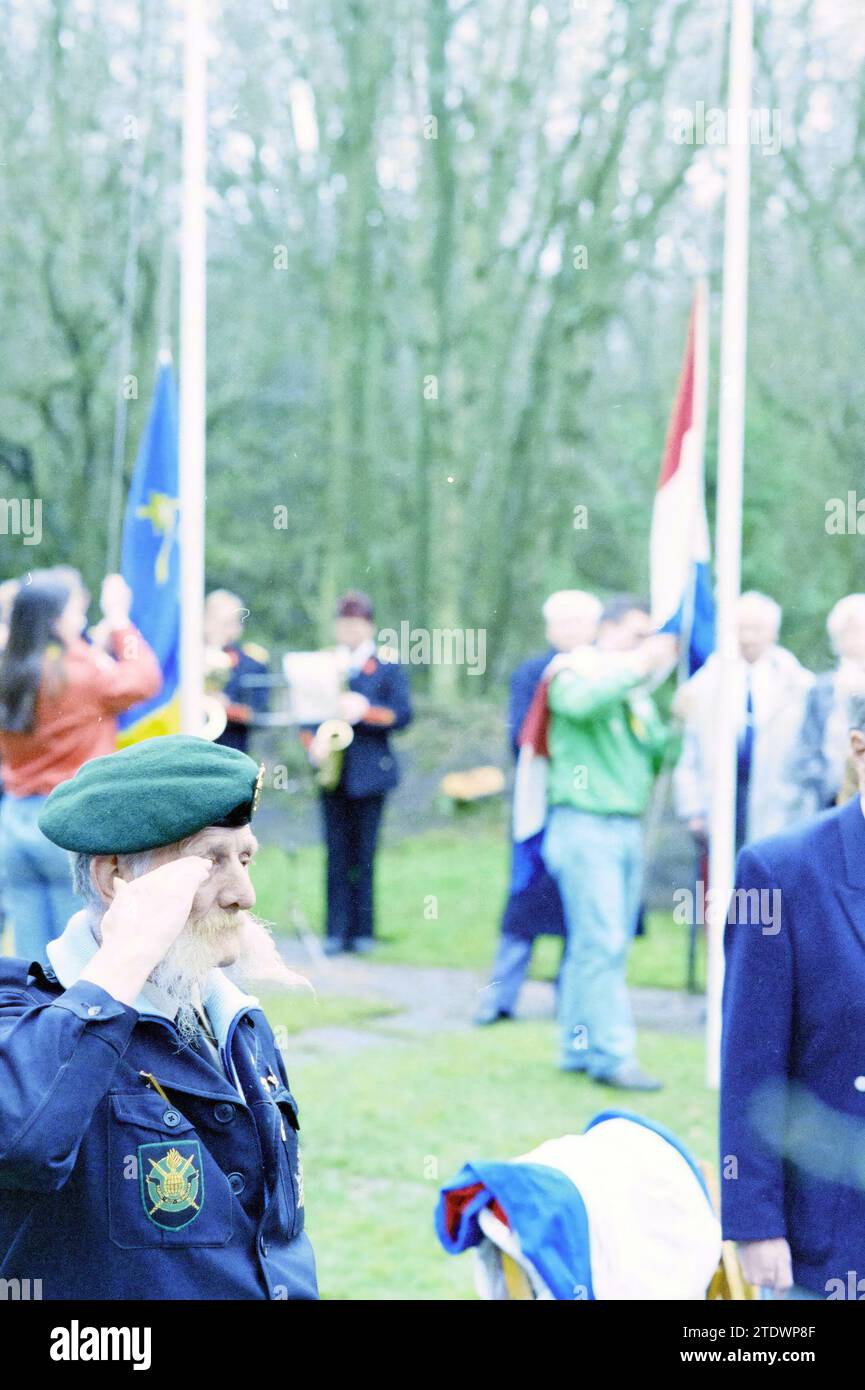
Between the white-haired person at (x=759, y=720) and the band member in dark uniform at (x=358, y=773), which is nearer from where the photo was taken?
the white-haired person at (x=759, y=720)

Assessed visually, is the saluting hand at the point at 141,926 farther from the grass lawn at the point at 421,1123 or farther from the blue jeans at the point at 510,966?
the blue jeans at the point at 510,966

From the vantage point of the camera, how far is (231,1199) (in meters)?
2.49

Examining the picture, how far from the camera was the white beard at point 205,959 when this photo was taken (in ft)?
8.27

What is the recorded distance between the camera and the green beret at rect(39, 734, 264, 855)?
2506 mm

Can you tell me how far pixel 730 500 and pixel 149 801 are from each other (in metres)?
4.82

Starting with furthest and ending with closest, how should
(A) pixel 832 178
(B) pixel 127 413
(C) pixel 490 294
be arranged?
(B) pixel 127 413 → (C) pixel 490 294 → (A) pixel 832 178

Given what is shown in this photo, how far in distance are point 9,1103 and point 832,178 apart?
1360 cm

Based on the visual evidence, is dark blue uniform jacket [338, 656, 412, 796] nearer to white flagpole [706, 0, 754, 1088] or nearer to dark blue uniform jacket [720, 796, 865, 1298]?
white flagpole [706, 0, 754, 1088]

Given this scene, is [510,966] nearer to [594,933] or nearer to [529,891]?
[529,891]

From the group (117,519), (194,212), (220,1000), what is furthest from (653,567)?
(117,519)

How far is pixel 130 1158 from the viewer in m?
2.39

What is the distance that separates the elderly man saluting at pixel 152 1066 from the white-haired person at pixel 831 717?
4890 millimetres

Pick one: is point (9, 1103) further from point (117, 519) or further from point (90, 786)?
point (117, 519)

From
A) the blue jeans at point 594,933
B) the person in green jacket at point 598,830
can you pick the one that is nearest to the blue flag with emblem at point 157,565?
the person in green jacket at point 598,830
